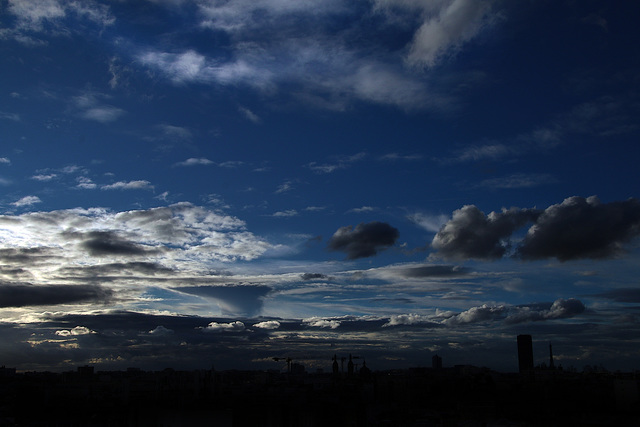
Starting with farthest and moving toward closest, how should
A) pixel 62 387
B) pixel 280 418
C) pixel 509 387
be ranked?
pixel 509 387
pixel 62 387
pixel 280 418

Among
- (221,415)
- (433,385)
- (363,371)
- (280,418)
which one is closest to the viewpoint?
(280,418)

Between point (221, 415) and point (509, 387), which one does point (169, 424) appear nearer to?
point (221, 415)

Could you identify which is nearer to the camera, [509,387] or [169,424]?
[169,424]

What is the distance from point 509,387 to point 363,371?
154ft

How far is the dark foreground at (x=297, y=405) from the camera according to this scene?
3631 cm

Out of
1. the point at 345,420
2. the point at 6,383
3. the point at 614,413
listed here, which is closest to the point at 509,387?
the point at 614,413

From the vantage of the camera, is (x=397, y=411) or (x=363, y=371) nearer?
(x=397, y=411)

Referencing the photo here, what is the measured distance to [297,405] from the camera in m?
44.6

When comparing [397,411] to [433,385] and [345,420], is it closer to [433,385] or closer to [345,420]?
[345,420]

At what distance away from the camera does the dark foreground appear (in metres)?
36.3

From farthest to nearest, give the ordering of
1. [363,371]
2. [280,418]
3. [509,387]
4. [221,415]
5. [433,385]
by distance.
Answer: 1. [363,371]
2. [433,385]
3. [509,387]
4. [221,415]
5. [280,418]

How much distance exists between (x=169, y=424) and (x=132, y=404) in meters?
6.41

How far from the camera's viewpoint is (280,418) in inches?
1559

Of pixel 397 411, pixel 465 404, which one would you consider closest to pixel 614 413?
pixel 465 404
